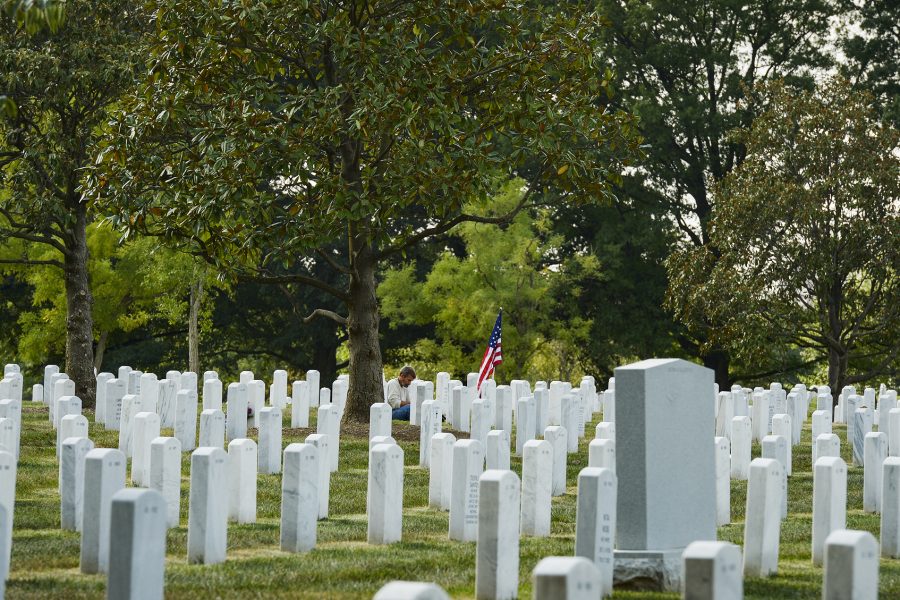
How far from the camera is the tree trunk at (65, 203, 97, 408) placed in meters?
21.0

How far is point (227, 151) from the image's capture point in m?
15.0

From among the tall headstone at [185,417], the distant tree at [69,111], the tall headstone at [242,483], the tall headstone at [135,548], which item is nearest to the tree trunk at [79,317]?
the distant tree at [69,111]

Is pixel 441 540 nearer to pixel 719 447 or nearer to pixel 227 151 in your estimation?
pixel 719 447

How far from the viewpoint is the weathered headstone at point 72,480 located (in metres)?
8.79

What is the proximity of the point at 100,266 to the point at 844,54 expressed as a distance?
21989 millimetres

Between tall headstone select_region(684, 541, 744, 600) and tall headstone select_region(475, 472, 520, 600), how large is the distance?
70.9 inches

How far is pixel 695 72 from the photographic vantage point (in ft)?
117

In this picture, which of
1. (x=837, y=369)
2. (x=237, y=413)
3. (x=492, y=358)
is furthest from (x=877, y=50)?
(x=237, y=413)

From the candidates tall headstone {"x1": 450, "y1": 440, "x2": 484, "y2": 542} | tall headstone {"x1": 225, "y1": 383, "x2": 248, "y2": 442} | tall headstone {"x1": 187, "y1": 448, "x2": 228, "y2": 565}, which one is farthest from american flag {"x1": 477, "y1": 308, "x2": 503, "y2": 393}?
tall headstone {"x1": 187, "y1": 448, "x2": 228, "y2": 565}

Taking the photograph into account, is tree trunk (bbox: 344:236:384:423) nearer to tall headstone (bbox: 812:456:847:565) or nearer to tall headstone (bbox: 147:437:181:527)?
tall headstone (bbox: 147:437:181:527)

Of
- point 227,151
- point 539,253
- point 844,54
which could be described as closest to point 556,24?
point 227,151

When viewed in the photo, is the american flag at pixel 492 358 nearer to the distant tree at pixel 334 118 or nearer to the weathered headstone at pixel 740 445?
the distant tree at pixel 334 118

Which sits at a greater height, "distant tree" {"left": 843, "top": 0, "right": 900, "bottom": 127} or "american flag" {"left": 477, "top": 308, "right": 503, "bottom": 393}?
"distant tree" {"left": 843, "top": 0, "right": 900, "bottom": 127}

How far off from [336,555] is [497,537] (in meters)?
1.89
